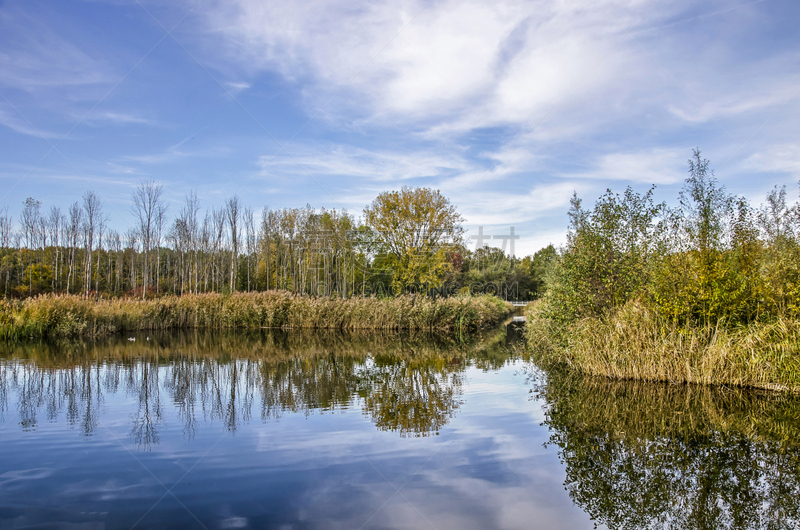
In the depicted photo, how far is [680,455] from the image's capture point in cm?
582

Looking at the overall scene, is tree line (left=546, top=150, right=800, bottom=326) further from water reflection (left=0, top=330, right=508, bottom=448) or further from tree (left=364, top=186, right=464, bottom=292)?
tree (left=364, top=186, right=464, bottom=292)

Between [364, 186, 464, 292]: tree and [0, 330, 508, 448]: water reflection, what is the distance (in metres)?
15.2

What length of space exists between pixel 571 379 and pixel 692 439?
436 cm

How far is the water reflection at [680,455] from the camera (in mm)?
4391

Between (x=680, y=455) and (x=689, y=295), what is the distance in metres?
5.45

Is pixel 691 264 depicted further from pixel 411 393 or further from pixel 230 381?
pixel 230 381

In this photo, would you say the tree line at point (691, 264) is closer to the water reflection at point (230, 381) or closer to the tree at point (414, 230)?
the water reflection at point (230, 381)

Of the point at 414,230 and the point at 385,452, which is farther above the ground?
the point at 414,230

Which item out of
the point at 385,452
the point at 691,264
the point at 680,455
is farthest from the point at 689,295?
the point at 385,452

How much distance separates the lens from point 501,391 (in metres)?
9.79

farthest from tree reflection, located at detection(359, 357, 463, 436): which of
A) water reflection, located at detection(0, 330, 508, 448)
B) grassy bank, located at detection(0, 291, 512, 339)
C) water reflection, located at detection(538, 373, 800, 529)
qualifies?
grassy bank, located at detection(0, 291, 512, 339)

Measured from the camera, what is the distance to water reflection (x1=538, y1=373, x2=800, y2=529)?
4391mm

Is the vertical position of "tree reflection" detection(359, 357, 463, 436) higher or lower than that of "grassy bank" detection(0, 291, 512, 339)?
lower

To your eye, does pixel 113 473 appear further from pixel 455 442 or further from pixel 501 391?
pixel 501 391
